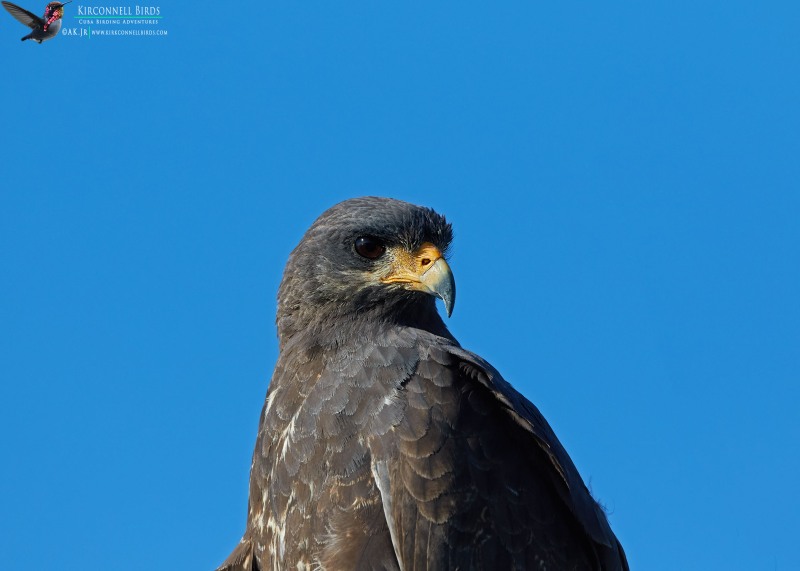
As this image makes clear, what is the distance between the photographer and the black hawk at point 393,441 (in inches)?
212

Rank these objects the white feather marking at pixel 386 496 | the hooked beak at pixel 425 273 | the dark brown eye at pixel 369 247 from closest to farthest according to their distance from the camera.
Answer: the white feather marking at pixel 386 496 < the hooked beak at pixel 425 273 < the dark brown eye at pixel 369 247

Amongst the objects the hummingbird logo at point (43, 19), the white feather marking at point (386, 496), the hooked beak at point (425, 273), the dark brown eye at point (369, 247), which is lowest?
the white feather marking at point (386, 496)

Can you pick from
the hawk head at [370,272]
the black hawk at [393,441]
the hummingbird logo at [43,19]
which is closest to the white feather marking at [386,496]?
the black hawk at [393,441]

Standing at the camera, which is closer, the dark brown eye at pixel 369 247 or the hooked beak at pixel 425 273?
the hooked beak at pixel 425 273

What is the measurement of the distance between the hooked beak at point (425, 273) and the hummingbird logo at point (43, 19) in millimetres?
7212

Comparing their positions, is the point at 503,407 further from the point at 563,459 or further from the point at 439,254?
the point at 439,254

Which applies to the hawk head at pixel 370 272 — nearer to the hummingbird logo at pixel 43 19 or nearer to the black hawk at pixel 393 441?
the black hawk at pixel 393 441

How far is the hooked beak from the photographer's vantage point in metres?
6.00

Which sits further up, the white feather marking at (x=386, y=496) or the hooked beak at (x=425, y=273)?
the hooked beak at (x=425, y=273)

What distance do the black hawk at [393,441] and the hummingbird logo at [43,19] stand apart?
674 cm

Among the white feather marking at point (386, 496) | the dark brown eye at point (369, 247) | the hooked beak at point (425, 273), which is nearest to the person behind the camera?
the white feather marking at point (386, 496)

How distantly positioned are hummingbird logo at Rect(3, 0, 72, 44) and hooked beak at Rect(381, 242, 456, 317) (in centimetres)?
721

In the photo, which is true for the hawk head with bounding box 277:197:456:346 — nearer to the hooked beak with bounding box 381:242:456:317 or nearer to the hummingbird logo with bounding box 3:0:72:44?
the hooked beak with bounding box 381:242:456:317

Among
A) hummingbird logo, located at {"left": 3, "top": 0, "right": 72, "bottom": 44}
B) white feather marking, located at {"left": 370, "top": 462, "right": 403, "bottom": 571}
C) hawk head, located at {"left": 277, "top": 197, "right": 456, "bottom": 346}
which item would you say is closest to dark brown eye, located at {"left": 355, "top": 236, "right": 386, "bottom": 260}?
hawk head, located at {"left": 277, "top": 197, "right": 456, "bottom": 346}
